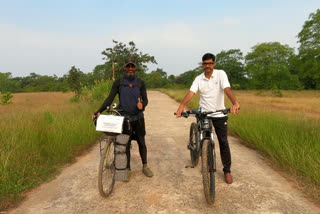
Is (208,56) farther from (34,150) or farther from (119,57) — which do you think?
(119,57)

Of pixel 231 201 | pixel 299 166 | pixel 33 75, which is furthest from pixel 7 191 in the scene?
pixel 33 75

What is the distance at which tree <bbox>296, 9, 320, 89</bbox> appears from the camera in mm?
23578

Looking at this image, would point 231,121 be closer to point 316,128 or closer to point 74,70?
point 316,128

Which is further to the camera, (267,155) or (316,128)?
(316,128)

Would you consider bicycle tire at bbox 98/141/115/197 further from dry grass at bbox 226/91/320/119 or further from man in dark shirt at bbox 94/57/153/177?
dry grass at bbox 226/91/320/119

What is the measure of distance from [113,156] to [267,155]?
3.31m

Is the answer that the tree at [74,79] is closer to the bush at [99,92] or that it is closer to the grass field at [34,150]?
the bush at [99,92]

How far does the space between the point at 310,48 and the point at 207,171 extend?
98.2 ft

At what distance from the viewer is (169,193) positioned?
2768 millimetres

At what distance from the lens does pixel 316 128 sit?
177 inches

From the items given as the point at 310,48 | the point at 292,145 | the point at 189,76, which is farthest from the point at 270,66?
the point at 189,76

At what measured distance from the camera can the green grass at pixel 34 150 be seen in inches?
114

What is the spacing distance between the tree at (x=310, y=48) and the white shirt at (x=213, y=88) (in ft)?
87.1

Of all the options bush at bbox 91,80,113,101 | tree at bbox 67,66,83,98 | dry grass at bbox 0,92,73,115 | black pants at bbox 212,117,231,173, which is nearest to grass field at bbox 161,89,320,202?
black pants at bbox 212,117,231,173
